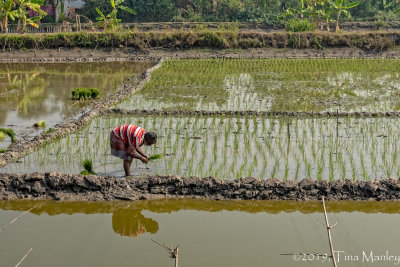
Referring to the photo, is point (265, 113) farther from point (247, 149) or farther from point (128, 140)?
point (128, 140)

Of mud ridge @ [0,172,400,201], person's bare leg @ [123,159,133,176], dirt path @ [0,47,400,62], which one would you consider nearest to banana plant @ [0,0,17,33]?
dirt path @ [0,47,400,62]

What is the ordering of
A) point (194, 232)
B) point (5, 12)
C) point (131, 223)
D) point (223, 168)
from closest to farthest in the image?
point (194, 232) → point (131, 223) → point (223, 168) → point (5, 12)

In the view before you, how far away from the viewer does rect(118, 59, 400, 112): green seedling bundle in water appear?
394 inches

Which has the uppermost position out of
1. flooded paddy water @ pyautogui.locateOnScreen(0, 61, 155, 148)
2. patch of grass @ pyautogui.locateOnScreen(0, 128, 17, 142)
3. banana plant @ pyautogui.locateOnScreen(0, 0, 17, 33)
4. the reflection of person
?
banana plant @ pyautogui.locateOnScreen(0, 0, 17, 33)

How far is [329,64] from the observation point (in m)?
15.7

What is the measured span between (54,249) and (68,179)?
1.28m

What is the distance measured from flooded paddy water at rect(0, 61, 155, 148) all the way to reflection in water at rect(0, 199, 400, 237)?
2.50m

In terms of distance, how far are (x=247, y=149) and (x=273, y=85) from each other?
5.31m

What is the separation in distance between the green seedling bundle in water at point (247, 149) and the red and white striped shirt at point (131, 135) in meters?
0.51

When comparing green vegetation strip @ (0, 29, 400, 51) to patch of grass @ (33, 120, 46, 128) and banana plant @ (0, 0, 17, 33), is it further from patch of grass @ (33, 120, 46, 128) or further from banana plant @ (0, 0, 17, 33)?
patch of grass @ (33, 120, 46, 128)

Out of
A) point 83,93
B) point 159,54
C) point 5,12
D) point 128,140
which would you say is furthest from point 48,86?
point 5,12

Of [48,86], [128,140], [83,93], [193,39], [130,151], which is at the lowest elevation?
[48,86]

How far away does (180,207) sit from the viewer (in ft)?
17.2

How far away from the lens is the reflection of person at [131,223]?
15.4ft
